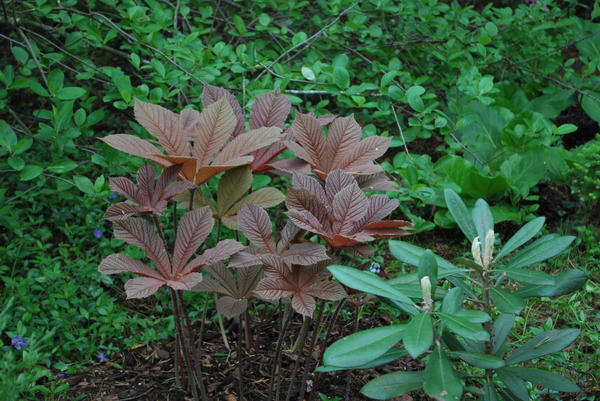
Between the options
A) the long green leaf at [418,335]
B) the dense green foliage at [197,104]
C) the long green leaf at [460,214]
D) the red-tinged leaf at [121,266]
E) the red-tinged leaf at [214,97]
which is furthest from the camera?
the dense green foliage at [197,104]

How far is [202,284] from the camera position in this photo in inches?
69.8

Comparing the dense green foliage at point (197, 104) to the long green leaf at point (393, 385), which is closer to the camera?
the long green leaf at point (393, 385)

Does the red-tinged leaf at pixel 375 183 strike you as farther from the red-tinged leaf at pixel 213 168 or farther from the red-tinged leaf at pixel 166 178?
the red-tinged leaf at pixel 166 178

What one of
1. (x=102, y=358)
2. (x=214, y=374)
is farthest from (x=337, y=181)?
(x=102, y=358)

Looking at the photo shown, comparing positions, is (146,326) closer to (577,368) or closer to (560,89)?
(577,368)

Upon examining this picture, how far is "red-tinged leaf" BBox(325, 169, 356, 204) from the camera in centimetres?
167

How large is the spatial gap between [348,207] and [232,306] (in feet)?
1.73

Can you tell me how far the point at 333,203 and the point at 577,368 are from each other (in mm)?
1410

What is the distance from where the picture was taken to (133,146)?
1642 millimetres

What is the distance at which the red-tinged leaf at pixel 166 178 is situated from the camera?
63.1 inches

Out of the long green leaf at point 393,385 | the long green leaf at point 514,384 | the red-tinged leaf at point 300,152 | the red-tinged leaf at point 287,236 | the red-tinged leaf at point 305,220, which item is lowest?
the long green leaf at point 514,384

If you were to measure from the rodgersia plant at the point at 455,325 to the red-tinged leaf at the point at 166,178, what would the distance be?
21.1 inches

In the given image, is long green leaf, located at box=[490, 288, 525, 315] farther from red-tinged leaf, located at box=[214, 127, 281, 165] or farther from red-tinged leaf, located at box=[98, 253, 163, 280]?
red-tinged leaf, located at box=[98, 253, 163, 280]

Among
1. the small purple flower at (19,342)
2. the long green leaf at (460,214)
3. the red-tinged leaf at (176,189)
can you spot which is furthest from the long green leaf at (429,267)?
the small purple flower at (19,342)
